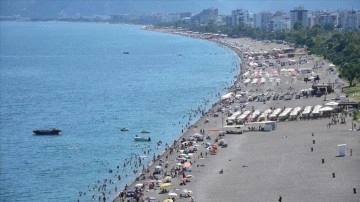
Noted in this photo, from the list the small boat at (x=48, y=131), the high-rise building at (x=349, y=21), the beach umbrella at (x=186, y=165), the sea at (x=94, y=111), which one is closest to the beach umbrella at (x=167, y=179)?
the beach umbrella at (x=186, y=165)

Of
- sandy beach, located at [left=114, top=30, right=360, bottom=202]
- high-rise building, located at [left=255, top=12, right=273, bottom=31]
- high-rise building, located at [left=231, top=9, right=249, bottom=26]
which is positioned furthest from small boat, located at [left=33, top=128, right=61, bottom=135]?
high-rise building, located at [left=231, top=9, right=249, bottom=26]

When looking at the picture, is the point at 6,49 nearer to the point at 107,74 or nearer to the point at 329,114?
the point at 107,74

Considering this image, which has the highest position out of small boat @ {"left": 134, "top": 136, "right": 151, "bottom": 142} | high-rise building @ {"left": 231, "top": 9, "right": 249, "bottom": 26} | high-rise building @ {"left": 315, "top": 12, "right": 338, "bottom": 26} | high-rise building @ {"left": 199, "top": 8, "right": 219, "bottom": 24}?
small boat @ {"left": 134, "top": 136, "right": 151, "bottom": 142}

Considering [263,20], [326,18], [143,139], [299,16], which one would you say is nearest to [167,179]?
[143,139]

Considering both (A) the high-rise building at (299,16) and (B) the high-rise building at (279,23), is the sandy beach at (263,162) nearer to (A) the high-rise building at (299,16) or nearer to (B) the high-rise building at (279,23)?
(B) the high-rise building at (279,23)

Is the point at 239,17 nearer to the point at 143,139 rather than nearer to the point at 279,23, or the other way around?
the point at 279,23

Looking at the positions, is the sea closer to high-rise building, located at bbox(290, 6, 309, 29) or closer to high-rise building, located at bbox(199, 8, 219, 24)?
high-rise building, located at bbox(290, 6, 309, 29)

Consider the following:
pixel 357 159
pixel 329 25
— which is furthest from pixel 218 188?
pixel 329 25

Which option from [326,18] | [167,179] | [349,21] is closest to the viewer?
[167,179]
